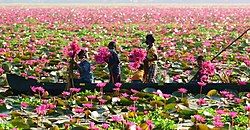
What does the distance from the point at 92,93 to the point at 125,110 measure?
4.26ft

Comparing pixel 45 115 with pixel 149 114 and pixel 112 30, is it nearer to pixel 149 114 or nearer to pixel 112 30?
pixel 149 114

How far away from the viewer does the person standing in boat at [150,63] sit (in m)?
11.0

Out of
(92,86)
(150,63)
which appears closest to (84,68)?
(92,86)

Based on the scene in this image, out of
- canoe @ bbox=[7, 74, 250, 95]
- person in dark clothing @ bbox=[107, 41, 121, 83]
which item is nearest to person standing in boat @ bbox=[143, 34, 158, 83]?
person in dark clothing @ bbox=[107, 41, 121, 83]

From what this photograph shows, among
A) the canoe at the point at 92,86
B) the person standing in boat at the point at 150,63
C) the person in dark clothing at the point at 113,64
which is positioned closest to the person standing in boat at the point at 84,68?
the canoe at the point at 92,86

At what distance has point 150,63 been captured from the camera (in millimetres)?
11125

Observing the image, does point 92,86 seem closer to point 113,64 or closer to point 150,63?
point 113,64

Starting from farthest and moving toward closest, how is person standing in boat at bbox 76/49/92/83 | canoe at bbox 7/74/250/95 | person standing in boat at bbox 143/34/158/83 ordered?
person standing in boat at bbox 143/34/158/83 → person standing in boat at bbox 76/49/92/83 → canoe at bbox 7/74/250/95

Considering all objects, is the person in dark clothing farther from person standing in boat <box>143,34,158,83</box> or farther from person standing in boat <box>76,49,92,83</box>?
person standing in boat <box>143,34,158,83</box>

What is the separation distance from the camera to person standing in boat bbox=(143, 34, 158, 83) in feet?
36.0

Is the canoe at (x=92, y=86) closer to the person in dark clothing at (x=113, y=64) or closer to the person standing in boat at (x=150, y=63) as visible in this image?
the person in dark clothing at (x=113, y=64)

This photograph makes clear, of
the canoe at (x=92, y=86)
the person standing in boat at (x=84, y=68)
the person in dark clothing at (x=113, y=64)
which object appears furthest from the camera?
the person in dark clothing at (x=113, y=64)

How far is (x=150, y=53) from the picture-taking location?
36.0 feet

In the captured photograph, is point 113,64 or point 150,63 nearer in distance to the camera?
point 113,64
